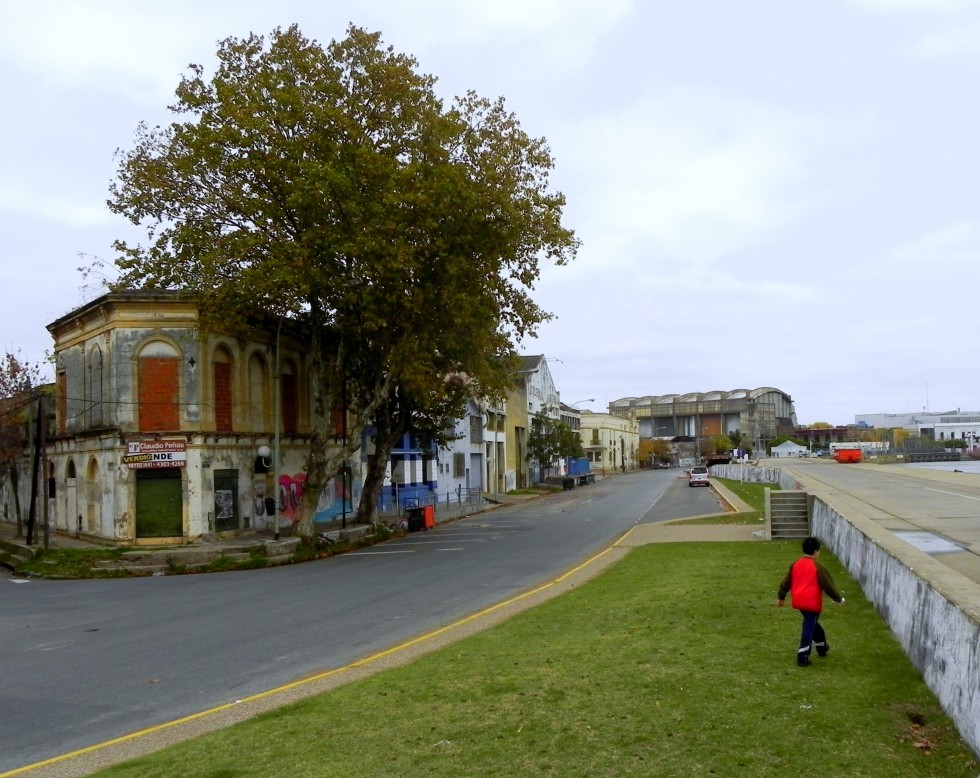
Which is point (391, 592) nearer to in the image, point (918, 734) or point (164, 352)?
point (918, 734)

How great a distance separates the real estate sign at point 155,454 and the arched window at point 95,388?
2.02 metres

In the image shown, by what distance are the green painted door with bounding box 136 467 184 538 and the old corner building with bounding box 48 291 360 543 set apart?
0.03 m

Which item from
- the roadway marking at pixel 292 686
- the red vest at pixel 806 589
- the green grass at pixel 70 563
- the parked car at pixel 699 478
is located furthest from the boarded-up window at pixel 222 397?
the parked car at pixel 699 478

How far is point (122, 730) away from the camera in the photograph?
947 cm

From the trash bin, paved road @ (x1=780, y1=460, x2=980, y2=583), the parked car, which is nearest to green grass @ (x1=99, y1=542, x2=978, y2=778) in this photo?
paved road @ (x1=780, y1=460, x2=980, y2=583)

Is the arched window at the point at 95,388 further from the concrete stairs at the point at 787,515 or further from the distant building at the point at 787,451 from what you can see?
the distant building at the point at 787,451

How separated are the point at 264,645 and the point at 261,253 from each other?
53.7 feet

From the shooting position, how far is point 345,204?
85.9ft

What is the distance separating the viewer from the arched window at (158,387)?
3008cm

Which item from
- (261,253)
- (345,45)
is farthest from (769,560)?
(345,45)

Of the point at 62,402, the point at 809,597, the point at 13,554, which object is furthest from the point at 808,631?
the point at 62,402

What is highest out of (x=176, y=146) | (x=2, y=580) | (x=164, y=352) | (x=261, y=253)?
(x=176, y=146)

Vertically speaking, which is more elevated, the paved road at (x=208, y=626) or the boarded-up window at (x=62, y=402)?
the boarded-up window at (x=62, y=402)

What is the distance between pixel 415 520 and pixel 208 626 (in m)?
23.0
